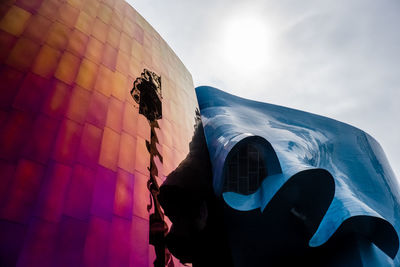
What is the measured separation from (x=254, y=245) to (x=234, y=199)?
219cm

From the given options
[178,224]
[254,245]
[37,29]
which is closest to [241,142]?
[178,224]

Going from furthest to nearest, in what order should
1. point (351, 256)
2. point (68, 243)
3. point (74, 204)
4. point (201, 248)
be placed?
point (201, 248), point (351, 256), point (74, 204), point (68, 243)

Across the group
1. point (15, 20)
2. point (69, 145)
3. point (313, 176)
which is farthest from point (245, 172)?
point (15, 20)

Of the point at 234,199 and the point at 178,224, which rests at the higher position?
the point at 234,199

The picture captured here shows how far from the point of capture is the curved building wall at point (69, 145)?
13.3 feet

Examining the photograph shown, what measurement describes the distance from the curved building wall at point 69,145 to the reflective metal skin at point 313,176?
8.23 ft

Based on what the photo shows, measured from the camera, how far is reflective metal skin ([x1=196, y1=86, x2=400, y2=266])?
273 inches

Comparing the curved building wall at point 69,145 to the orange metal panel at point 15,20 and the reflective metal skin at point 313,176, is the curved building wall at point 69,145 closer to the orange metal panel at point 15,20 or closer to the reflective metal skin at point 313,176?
the orange metal panel at point 15,20

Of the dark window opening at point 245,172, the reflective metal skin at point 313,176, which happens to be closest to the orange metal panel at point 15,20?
the reflective metal skin at point 313,176

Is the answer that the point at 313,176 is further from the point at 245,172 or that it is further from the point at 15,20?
the point at 15,20

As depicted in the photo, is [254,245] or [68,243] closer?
[68,243]

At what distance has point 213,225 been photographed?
30.5 feet

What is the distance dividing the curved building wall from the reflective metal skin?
8.23 feet

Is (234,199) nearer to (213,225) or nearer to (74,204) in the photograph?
(213,225)
